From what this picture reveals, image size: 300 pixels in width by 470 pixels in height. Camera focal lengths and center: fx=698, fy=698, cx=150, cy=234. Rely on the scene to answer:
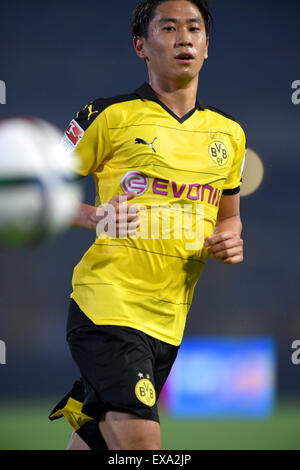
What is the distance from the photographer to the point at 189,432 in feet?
14.5

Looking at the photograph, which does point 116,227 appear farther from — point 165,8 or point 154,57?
point 165,8

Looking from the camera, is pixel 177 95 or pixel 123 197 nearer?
pixel 123 197

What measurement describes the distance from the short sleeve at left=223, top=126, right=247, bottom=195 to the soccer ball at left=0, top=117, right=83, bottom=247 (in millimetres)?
571

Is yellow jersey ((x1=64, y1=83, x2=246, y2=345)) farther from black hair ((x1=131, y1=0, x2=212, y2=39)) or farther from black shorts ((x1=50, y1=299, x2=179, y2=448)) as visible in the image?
black hair ((x1=131, y1=0, x2=212, y2=39))

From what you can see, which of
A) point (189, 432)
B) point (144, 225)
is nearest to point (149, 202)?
point (144, 225)

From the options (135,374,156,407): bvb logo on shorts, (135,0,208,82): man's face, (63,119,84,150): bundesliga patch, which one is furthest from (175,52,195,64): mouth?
(135,374,156,407): bvb logo on shorts

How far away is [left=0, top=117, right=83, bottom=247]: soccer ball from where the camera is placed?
2.02 m

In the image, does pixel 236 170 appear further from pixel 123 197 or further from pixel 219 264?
pixel 219 264

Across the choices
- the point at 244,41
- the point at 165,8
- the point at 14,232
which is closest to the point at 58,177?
the point at 14,232

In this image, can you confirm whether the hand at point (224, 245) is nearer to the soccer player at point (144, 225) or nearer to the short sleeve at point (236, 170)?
the soccer player at point (144, 225)

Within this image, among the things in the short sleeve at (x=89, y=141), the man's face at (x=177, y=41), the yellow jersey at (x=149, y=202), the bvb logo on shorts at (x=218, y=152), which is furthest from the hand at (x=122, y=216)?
the man's face at (x=177, y=41)

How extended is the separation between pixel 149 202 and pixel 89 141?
275mm

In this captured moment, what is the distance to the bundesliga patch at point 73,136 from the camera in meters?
2.21

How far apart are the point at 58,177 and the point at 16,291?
3270mm
